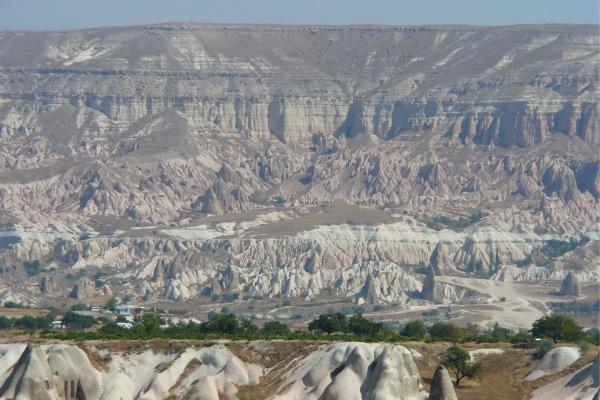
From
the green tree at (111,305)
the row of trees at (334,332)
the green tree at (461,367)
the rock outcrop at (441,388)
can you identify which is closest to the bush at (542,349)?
the green tree at (461,367)

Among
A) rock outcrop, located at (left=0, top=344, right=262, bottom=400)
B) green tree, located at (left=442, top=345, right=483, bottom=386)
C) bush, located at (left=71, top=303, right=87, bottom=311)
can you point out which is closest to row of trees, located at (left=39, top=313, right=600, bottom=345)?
rock outcrop, located at (left=0, top=344, right=262, bottom=400)

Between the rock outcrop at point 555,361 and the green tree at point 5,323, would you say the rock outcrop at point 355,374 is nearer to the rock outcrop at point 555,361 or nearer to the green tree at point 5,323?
the rock outcrop at point 555,361

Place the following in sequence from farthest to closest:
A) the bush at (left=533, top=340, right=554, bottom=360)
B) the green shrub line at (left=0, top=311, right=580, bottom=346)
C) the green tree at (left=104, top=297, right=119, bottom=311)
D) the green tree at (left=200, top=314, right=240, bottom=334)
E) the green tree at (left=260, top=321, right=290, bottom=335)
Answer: the green tree at (left=104, top=297, right=119, bottom=311) < the green tree at (left=200, top=314, right=240, bottom=334) < the green tree at (left=260, top=321, right=290, bottom=335) < the green shrub line at (left=0, top=311, right=580, bottom=346) < the bush at (left=533, top=340, right=554, bottom=360)

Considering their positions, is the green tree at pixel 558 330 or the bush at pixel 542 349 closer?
the bush at pixel 542 349

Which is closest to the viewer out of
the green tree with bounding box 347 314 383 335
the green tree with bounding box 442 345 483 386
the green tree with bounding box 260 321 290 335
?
the green tree with bounding box 442 345 483 386

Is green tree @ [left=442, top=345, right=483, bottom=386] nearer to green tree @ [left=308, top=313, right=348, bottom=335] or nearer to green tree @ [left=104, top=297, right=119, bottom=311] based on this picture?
green tree @ [left=308, top=313, right=348, bottom=335]

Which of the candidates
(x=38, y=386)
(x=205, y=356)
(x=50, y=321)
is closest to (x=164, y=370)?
(x=205, y=356)

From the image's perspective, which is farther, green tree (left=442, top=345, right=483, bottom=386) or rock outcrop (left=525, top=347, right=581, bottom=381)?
green tree (left=442, top=345, right=483, bottom=386)
